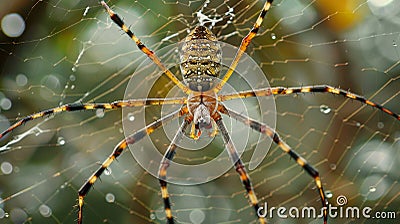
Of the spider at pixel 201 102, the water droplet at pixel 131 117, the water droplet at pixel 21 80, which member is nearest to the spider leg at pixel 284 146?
the spider at pixel 201 102

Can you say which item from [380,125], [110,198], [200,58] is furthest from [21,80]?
[380,125]

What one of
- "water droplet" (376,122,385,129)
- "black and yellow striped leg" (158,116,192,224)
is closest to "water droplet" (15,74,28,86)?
"black and yellow striped leg" (158,116,192,224)

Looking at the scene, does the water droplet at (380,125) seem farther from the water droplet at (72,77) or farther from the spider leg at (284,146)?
the water droplet at (72,77)

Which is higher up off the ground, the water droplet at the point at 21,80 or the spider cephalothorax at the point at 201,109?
the water droplet at the point at 21,80

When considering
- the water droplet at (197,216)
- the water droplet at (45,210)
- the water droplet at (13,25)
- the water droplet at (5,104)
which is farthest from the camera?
the water droplet at (197,216)

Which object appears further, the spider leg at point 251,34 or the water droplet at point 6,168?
the water droplet at point 6,168

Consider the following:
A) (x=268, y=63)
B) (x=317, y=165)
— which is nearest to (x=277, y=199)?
(x=317, y=165)

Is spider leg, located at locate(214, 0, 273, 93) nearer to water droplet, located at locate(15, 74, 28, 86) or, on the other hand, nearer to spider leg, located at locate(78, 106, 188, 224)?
spider leg, located at locate(78, 106, 188, 224)

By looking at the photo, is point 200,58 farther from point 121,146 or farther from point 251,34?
point 121,146

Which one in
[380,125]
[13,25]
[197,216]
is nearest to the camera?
[13,25]
